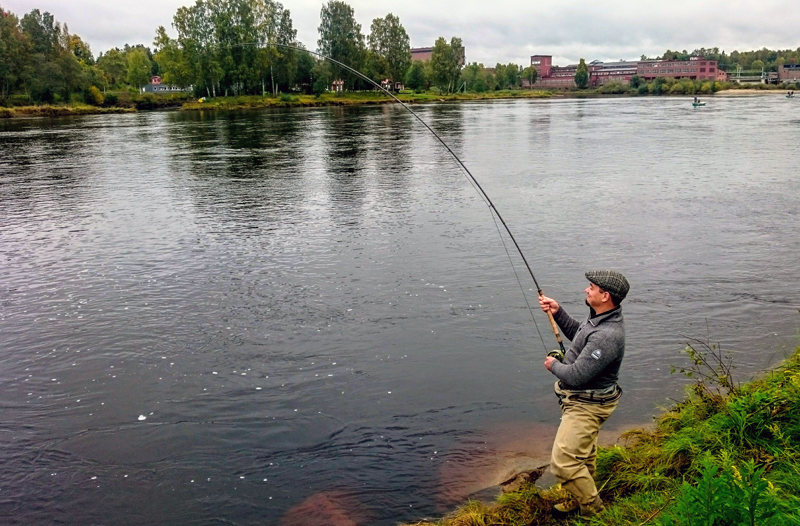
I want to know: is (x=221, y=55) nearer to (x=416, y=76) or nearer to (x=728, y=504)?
(x=416, y=76)

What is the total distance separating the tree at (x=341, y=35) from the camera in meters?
113

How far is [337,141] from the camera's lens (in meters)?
38.6

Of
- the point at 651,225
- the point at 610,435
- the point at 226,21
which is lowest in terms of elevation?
the point at 610,435

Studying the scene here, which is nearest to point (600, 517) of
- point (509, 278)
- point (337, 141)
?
point (509, 278)

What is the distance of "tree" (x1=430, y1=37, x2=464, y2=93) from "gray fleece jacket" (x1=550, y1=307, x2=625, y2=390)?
143 meters

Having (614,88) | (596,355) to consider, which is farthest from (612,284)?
(614,88)

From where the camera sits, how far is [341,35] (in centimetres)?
11294

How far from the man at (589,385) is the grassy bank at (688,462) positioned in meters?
0.28

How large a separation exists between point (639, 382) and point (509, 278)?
430cm

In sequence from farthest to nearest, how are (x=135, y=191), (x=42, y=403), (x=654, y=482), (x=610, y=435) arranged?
1. (x=135, y=191)
2. (x=42, y=403)
3. (x=610, y=435)
4. (x=654, y=482)

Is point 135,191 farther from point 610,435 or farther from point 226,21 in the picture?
point 226,21

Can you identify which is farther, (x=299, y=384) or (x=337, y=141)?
(x=337, y=141)

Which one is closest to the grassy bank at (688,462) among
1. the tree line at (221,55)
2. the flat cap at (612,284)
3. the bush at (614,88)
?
the flat cap at (612,284)

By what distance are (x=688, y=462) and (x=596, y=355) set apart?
1.68m
